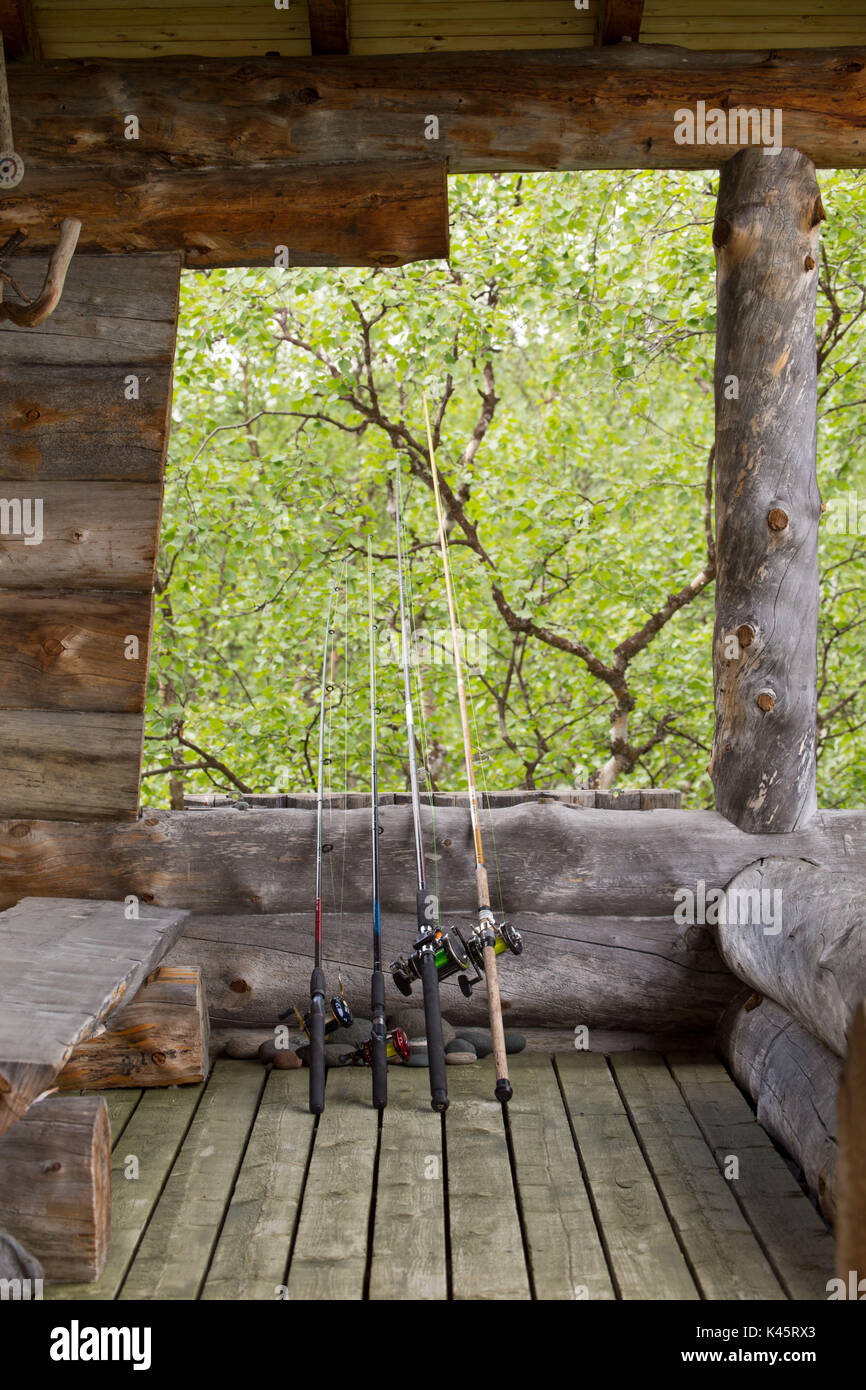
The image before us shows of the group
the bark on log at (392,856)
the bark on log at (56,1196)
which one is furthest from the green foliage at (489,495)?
the bark on log at (56,1196)

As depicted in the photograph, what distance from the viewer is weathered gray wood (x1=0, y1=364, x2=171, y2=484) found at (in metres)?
3.70

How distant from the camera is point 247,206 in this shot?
3.62 meters

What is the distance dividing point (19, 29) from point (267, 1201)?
311cm

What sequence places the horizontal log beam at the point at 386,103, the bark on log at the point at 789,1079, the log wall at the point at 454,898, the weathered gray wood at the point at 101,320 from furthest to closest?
the log wall at the point at 454,898 < the weathered gray wood at the point at 101,320 < the horizontal log beam at the point at 386,103 < the bark on log at the point at 789,1079

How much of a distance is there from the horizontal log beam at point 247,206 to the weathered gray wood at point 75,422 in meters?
0.25

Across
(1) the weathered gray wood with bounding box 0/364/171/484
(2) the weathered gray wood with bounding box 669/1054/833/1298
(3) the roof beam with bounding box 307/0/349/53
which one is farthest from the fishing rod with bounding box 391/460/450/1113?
(3) the roof beam with bounding box 307/0/349/53

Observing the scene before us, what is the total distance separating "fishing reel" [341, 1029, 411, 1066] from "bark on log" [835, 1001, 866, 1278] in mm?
1628

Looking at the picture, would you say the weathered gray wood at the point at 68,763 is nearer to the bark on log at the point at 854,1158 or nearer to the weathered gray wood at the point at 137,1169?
the weathered gray wood at the point at 137,1169

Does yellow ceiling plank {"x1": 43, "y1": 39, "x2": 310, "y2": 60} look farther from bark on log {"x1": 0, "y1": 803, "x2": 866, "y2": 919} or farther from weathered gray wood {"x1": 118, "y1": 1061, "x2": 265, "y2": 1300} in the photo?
weathered gray wood {"x1": 118, "y1": 1061, "x2": 265, "y2": 1300}

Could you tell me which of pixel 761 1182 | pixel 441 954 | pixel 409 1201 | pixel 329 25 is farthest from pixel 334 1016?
pixel 329 25

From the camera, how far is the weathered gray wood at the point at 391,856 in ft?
12.4

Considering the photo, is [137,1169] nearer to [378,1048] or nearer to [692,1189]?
[378,1048]

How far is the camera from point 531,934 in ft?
12.8
